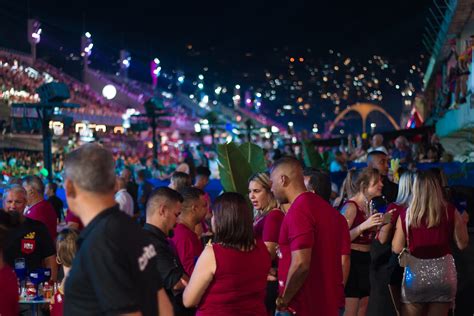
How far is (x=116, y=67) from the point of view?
7544 centimetres

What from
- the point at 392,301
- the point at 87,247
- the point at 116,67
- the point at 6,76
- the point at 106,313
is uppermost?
the point at 116,67

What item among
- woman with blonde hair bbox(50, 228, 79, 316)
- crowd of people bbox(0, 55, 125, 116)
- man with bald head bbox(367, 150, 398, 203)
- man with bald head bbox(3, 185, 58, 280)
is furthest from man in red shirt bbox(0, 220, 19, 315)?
crowd of people bbox(0, 55, 125, 116)

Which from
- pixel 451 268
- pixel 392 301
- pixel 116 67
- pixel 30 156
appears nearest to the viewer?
pixel 451 268

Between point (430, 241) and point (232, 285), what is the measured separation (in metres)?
2.80

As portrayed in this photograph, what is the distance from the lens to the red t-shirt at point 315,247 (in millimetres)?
5785

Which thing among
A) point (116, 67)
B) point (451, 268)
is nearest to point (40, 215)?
point (451, 268)

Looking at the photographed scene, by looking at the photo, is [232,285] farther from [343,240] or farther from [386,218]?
[386,218]

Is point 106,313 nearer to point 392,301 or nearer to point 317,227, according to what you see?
point 317,227

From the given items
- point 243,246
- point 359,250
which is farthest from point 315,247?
point 359,250

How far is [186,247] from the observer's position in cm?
646

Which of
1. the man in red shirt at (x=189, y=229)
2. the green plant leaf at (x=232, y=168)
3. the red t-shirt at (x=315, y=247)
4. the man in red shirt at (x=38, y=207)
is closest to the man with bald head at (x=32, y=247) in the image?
the man in red shirt at (x=38, y=207)

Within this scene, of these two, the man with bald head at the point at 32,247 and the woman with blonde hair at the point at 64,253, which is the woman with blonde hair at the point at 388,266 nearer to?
the woman with blonde hair at the point at 64,253

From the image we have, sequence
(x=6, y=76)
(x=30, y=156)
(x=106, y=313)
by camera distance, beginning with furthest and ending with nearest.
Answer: (x=6, y=76)
(x=30, y=156)
(x=106, y=313)

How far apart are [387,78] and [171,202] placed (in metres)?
115
